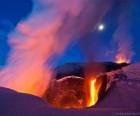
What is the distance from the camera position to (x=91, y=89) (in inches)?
1150

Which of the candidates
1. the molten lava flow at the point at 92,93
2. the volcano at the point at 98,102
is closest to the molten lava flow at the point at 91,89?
the molten lava flow at the point at 92,93

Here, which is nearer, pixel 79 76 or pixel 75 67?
pixel 79 76

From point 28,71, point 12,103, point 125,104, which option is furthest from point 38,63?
point 12,103

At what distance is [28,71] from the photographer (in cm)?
2872

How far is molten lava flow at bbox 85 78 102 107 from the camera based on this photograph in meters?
27.2

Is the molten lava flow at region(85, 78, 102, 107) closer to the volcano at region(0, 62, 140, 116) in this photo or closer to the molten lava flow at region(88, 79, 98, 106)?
the molten lava flow at region(88, 79, 98, 106)

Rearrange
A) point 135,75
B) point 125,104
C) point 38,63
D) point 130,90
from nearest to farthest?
point 125,104 → point 130,90 → point 135,75 → point 38,63

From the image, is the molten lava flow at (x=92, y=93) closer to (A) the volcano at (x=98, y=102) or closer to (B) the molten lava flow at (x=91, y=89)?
(B) the molten lava flow at (x=91, y=89)

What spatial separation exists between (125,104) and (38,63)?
12.4 metres

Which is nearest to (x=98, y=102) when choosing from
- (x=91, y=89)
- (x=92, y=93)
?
(x=92, y=93)

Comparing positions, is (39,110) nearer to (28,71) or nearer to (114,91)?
(114,91)

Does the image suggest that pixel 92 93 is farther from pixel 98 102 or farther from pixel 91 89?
pixel 98 102

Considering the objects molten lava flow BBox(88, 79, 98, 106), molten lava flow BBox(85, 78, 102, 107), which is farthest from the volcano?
molten lava flow BBox(88, 79, 98, 106)

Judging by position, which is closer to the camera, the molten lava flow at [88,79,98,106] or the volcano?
the volcano
